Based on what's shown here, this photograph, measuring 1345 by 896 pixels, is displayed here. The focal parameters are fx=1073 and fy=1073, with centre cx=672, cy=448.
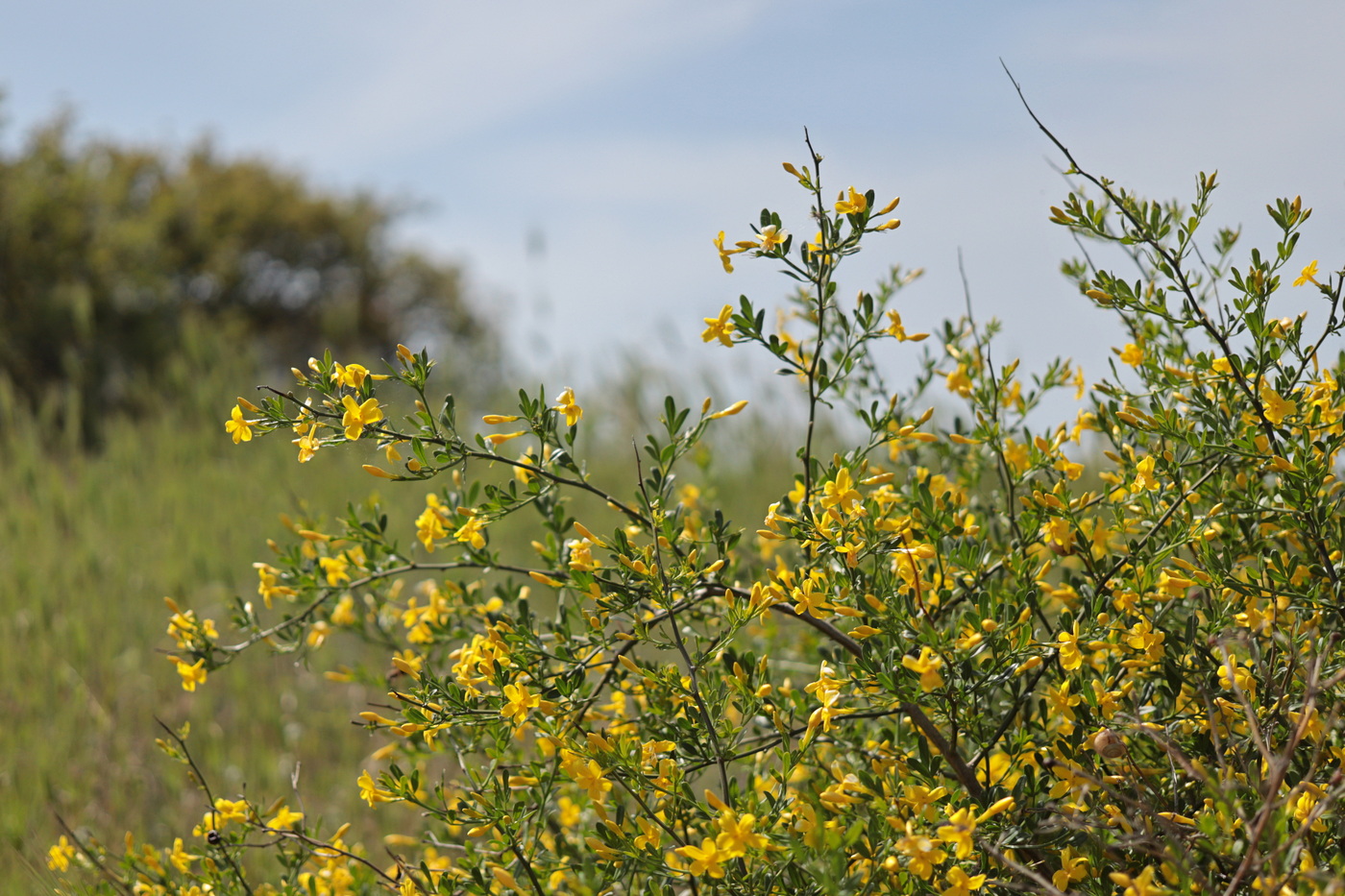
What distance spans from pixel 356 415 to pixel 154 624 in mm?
3795

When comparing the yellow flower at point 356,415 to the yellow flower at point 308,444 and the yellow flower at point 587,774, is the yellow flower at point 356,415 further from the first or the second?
the yellow flower at point 587,774

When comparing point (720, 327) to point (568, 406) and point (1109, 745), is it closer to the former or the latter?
point (568, 406)

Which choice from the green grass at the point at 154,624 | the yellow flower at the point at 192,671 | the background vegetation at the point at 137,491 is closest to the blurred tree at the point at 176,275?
the background vegetation at the point at 137,491

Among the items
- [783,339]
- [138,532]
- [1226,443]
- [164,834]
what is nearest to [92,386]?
[138,532]

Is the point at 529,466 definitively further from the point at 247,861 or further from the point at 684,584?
the point at 247,861

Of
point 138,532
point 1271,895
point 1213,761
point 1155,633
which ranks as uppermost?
point 138,532

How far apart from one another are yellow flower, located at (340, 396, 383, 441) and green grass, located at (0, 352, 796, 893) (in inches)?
38.4

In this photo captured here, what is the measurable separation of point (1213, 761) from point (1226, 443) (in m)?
0.50

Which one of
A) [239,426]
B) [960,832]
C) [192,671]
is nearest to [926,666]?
[960,832]

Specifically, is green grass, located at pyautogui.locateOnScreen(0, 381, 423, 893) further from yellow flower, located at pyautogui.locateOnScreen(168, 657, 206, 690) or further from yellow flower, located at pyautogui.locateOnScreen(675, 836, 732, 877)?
yellow flower, located at pyautogui.locateOnScreen(675, 836, 732, 877)

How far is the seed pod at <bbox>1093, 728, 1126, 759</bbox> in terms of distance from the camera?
1.43 metres

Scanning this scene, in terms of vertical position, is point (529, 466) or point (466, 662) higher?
point (529, 466)

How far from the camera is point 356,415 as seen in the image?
146 cm

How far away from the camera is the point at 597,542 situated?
150 centimetres
